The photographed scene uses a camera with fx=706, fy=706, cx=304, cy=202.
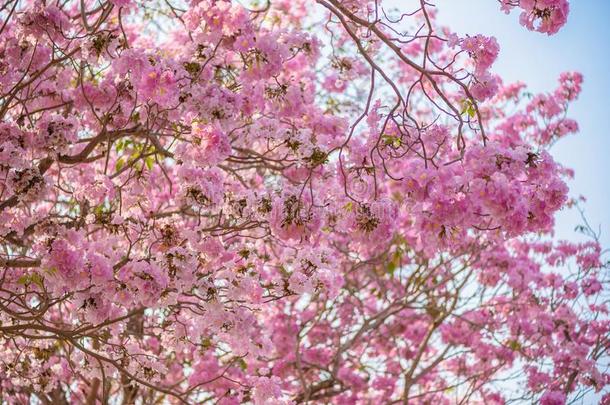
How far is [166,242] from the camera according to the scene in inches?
147

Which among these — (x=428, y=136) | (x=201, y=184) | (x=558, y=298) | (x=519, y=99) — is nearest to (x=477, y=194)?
(x=428, y=136)

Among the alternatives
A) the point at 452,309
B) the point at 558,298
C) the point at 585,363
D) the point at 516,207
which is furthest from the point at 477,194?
the point at 558,298

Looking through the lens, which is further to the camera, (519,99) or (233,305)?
(519,99)

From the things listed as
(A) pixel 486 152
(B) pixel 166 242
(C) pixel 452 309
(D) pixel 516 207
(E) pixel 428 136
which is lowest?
(D) pixel 516 207

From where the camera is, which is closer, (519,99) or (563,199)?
(563,199)

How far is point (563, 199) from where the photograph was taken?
2955mm

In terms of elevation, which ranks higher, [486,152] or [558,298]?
[558,298]

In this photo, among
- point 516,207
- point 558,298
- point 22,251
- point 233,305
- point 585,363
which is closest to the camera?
point 516,207

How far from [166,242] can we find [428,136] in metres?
1.49

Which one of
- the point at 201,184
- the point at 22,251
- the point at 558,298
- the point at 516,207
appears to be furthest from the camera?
the point at 558,298

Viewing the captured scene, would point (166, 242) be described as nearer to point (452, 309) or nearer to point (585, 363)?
point (452, 309)

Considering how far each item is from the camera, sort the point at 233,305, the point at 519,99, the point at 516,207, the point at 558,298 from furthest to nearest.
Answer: the point at 519,99 < the point at 558,298 < the point at 233,305 < the point at 516,207

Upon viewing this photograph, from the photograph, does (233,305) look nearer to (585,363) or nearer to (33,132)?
(33,132)

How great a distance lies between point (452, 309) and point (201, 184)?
4359mm
